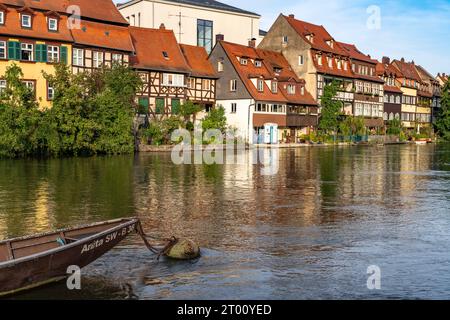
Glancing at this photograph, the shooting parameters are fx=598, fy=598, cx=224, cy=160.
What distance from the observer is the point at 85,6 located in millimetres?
58969

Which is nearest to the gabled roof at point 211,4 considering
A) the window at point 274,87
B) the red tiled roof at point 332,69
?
the red tiled roof at point 332,69

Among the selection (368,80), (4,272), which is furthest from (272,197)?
(368,80)

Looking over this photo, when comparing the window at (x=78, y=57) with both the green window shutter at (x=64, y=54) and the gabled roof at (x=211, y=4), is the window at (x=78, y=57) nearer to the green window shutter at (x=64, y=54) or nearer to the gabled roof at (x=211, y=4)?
the green window shutter at (x=64, y=54)

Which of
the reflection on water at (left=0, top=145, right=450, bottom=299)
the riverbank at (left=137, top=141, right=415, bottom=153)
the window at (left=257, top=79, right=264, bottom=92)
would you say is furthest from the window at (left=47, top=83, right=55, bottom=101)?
the window at (left=257, top=79, right=264, bottom=92)

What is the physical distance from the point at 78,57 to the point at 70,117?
11160 millimetres

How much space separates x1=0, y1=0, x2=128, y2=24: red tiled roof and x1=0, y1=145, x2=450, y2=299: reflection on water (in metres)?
21.5

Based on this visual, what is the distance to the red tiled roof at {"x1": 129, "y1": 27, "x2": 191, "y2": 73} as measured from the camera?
208 feet

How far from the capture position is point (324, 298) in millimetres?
11711

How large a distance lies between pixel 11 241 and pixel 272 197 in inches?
581

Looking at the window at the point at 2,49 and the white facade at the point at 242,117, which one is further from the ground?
the window at the point at 2,49

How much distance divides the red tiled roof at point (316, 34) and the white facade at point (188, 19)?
8.00 metres

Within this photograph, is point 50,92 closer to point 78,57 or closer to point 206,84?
point 78,57

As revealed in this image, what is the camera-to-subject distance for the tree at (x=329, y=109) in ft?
276

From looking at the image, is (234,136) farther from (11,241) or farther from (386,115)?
(11,241)
